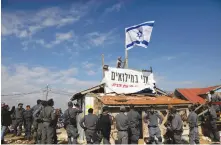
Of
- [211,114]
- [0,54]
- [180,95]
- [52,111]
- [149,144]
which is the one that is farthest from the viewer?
[180,95]

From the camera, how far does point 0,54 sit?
8.11 metres

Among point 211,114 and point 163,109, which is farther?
point 163,109

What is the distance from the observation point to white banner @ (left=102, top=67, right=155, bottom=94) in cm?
1678

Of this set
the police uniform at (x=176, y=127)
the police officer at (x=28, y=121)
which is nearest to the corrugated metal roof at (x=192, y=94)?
the police uniform at (x=176, y=127)

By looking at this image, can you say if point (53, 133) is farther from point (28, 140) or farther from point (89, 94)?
point (89, 94)

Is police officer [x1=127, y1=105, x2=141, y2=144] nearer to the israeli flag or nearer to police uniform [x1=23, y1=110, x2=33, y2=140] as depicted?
police uniform [x1=23, y1=110, x2=33, y2=140]

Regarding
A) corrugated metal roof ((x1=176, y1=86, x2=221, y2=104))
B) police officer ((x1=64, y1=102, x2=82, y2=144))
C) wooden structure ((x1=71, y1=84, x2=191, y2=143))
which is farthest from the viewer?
corrugated metal roof ((x1=176, y1=86, x2=221, y2=104))

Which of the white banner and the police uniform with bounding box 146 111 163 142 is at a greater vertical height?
the white banner

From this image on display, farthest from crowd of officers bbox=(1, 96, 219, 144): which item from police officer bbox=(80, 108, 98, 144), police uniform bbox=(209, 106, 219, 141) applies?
police uniform bbox=(209, 106, 219, 141)

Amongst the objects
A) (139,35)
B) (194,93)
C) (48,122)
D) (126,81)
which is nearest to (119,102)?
(126,81)

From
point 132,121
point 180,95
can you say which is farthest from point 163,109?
point 180,95

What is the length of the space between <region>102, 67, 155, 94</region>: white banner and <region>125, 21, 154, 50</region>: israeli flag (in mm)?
2229

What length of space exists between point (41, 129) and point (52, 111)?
1.18 meters

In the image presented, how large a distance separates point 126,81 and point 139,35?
3.88 m
